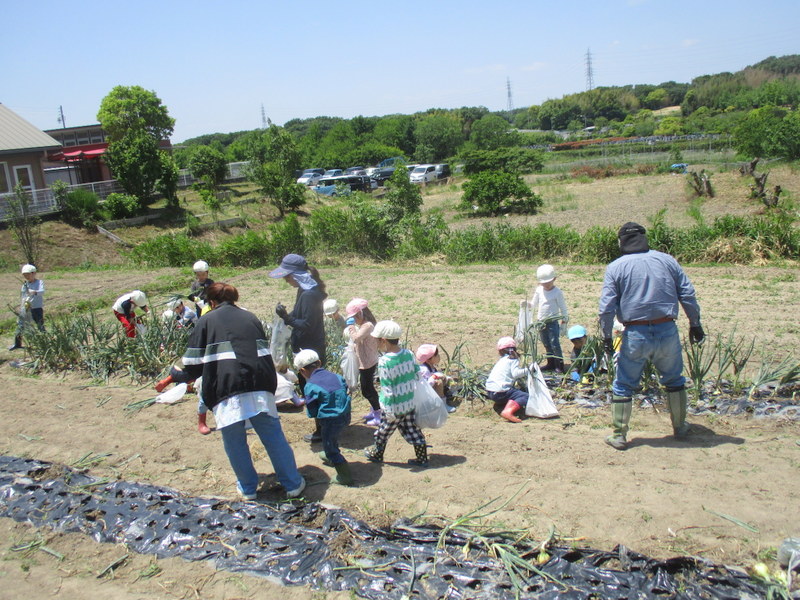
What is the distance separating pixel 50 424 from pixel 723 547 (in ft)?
19.9

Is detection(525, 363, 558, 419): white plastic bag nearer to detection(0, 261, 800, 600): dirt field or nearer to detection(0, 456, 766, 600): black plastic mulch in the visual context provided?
detection(0, 261, 800, 600): dirt field

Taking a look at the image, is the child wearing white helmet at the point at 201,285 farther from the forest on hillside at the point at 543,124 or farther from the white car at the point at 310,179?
the white car at the point at 310,179

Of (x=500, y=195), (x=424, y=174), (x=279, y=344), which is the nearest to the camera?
(x=279, y=344)

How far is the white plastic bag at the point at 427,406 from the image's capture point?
511 cm

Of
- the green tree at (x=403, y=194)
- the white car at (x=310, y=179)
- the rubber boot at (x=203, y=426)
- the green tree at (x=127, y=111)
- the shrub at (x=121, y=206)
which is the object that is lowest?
the rubber boot at (x=203, y=426)

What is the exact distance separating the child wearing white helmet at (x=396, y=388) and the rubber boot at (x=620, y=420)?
1.51 metres

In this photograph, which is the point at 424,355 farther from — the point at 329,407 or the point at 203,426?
the point at 203,426

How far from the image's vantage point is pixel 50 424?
6.56 m

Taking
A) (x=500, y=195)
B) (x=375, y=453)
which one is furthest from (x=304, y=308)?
(x=500, y=195)

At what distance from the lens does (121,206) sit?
90.8ft

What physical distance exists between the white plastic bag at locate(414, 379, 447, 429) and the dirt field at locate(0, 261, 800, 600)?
1.22 ft

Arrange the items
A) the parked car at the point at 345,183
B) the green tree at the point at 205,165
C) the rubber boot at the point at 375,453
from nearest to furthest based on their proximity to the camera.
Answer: the rubber boot at the point at 375,453 → the green tree at the point at 205,165 → the parked car at the point at 345,183

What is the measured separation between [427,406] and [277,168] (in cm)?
2816

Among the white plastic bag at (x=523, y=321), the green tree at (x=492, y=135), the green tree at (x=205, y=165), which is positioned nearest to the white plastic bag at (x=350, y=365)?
the white plastic bag at (x=523, y=321)
